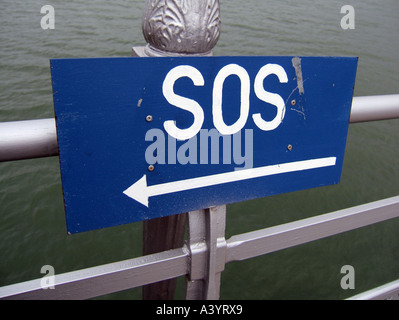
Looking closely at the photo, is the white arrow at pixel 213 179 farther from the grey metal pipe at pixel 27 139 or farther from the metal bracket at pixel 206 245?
the grey metal pipe at pixel 27 139

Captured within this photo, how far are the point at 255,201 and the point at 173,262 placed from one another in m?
2.58

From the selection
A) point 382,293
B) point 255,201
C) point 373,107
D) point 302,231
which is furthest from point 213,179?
point 255,201

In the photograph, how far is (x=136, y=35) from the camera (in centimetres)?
521

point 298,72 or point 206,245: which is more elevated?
point 298,72

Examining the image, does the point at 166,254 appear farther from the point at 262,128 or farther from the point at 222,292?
the point at 222,292

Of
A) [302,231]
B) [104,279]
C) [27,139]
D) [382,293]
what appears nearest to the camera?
[27,139]

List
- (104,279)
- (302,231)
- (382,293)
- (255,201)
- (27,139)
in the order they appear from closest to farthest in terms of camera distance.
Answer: (27,139) → (104,279) → (302,231) → (382,293) → (255,201)

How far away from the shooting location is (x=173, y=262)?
2.66 feet

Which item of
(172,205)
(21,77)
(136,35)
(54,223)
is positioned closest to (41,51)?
(21,77)

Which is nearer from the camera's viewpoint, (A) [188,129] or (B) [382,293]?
(A) [188,129]

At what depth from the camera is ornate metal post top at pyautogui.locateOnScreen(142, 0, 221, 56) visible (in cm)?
80

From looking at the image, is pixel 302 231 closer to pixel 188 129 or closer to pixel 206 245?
pixel 206 245

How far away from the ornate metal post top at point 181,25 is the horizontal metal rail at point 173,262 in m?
0.43

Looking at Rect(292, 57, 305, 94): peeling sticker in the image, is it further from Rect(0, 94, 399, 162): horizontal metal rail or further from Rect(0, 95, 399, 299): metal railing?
Rect(0, 94, 399, 162): horizontal metal rail
